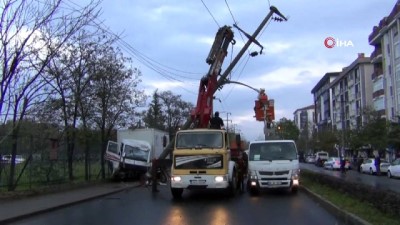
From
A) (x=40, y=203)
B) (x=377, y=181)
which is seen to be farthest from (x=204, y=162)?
(x=377, y=181)

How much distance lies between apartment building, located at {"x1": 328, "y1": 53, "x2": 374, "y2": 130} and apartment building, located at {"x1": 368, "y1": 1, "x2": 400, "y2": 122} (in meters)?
7.22

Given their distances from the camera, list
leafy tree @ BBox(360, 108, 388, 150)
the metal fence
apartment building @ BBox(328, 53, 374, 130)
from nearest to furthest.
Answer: the metal fence → leafy tree @ BBox(360, 108, 388, 150) → apartment building @ BBox(328, 53, 374, 130)

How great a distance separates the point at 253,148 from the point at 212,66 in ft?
17.2

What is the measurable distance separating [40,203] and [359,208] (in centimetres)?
1085

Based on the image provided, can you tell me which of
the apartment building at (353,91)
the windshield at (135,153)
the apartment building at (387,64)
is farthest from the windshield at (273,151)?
the apartment building at (353,91)

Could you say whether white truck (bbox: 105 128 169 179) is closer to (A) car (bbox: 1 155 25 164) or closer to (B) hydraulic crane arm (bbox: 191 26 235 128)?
(B) hydraulic crane arm (bbox: 191 26 235 128)

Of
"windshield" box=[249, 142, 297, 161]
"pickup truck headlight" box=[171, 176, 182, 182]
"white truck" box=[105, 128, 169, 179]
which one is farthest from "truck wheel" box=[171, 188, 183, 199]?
"white truck" box=[105, 128, 169, 179]

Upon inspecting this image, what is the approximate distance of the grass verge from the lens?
10.9 meters

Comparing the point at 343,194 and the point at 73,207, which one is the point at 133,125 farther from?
the point at 343,194

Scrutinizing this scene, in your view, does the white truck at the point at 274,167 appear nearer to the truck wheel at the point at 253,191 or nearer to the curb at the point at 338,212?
the truck wheel at the point at 253,191

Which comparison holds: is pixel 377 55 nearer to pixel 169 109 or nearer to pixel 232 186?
pixel 169 109

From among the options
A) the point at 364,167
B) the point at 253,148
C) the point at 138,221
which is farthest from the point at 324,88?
the point at 138,221

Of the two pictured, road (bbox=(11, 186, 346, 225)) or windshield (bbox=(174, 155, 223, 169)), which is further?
windshield (bbox=(174, 155, 223, 169))

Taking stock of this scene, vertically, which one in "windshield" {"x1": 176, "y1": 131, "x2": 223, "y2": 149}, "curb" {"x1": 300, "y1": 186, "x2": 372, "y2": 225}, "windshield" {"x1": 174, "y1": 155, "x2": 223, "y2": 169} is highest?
"windshield" {"x1": 176, "y1": 131, "x2": 223, "y2": 149}
